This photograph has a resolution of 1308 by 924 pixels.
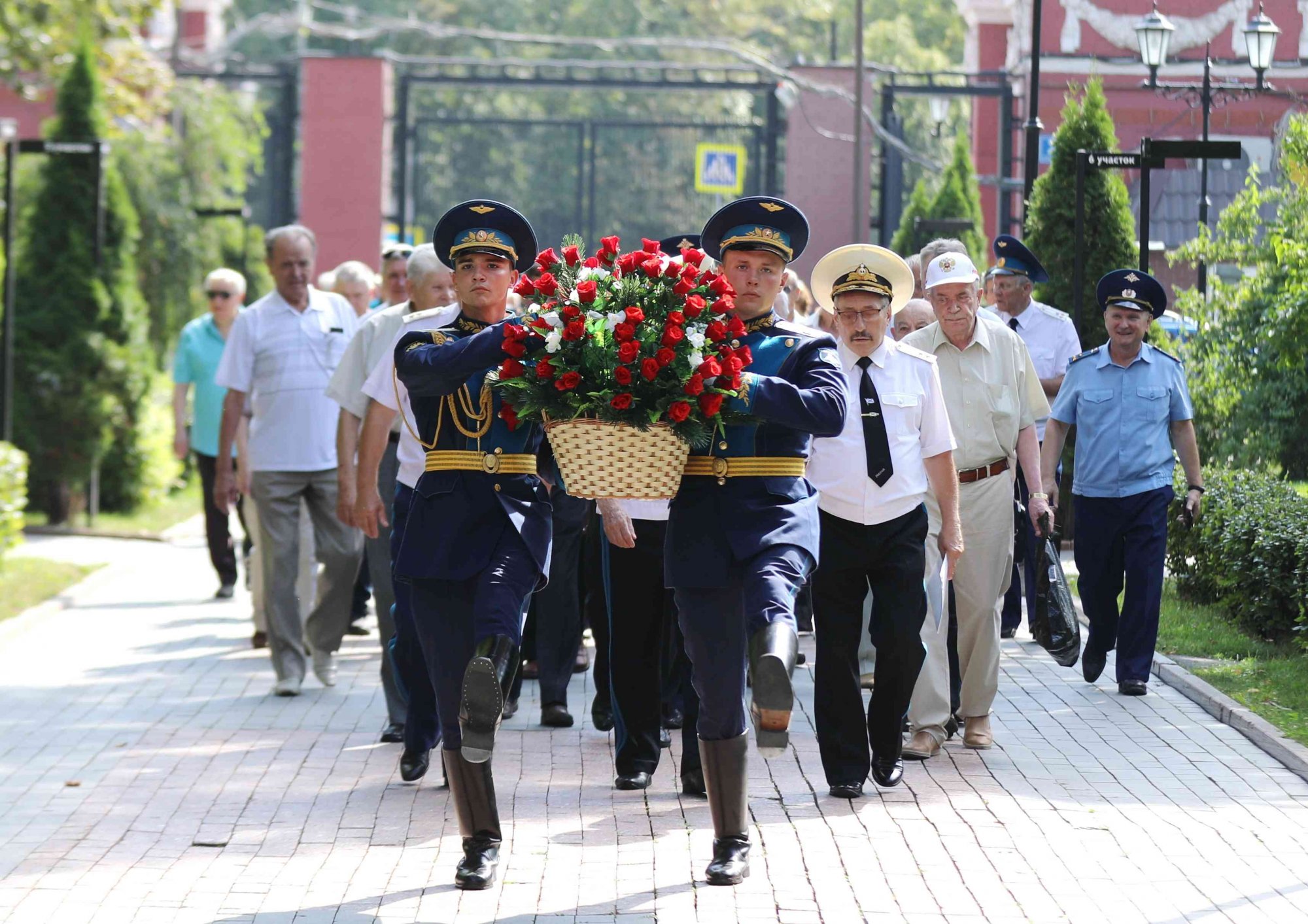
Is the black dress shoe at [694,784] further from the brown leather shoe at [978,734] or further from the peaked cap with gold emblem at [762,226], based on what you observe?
the peaked cap with gold emblem at [762,226]

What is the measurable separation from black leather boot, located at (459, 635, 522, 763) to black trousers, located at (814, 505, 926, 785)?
1.92 meters

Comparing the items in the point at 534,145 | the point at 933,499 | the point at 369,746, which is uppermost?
the point at 534,145

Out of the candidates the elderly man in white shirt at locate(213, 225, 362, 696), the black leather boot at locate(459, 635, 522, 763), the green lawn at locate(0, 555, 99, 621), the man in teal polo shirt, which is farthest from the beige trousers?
the man in teal polo shirt

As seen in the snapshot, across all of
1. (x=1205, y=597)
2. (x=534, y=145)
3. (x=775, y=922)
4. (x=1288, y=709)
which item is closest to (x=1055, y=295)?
(x=1205, y=597)

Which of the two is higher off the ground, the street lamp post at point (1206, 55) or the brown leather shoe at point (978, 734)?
the street lamp post at point (1206, 55)

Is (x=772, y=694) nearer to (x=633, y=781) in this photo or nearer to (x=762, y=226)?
(x=762, y=226)

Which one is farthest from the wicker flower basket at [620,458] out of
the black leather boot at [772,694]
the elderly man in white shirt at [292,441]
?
the elderly man in white shirt at [292,441]

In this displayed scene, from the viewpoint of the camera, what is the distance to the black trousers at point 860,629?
307 inches

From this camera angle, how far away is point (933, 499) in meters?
8.75

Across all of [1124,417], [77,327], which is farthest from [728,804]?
[77,327]

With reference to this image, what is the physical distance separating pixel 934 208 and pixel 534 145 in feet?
54.4

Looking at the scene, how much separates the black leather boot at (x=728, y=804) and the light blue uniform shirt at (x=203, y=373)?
847 centimetres

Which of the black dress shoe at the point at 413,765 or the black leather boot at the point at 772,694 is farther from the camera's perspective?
the black dress shoe at the point at 413,765

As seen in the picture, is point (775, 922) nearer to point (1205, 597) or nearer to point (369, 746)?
point (369, 746)
